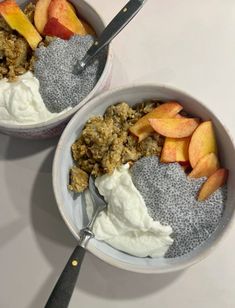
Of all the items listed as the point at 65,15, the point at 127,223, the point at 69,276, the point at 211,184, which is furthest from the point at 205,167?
the point at 65,15

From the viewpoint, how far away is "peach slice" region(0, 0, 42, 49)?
802 millimetres

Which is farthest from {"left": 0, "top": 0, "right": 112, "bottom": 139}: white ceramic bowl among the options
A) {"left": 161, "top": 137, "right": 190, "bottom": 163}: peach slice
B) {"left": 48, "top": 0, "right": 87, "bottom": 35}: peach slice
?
{"left": 161, "top": 137, "right": 190, "bottom": 163}: peach slice

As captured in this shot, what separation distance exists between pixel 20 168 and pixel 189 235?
34cm

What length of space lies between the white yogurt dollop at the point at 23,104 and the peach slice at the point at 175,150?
180 mm

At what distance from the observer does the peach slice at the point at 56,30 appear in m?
0.79

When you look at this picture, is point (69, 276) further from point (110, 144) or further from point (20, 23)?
point (20, 23)

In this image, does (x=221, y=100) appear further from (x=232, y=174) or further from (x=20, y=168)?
(x=20, y=168)

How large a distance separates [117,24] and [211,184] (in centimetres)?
30

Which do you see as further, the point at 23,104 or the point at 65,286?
the point at 23,104

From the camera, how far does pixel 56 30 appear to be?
31.5 inches

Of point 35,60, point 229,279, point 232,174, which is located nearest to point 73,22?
point 35,60

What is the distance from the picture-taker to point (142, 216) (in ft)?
2.26

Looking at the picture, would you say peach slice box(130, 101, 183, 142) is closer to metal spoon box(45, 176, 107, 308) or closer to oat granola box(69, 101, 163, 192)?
oat granola box(69, 101, 163, 192)

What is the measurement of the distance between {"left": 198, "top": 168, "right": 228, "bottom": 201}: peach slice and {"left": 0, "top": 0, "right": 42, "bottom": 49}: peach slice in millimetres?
376
